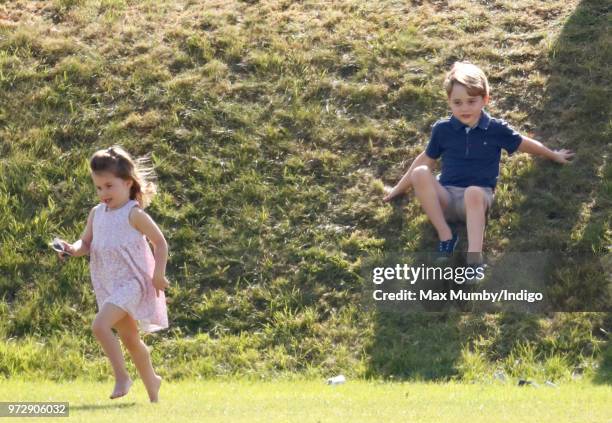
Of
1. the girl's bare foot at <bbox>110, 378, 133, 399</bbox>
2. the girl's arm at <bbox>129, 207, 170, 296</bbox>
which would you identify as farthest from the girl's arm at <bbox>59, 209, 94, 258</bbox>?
the girl's bare foot at <bbox>110, 378, 133, 399</bbox>

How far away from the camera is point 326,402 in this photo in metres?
7.22

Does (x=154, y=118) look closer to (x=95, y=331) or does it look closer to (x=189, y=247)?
(x=189, y=247)

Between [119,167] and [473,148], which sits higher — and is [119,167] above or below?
above

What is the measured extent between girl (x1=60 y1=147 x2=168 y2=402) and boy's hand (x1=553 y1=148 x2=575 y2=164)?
3940 mm

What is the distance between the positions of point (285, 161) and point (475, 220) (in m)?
2.13

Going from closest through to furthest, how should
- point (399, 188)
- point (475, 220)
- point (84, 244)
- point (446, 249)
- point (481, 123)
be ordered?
point (84, 244), point (475, 220), point (446, 249), point (481, 123), point (399, 188)

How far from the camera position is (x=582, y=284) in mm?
9070

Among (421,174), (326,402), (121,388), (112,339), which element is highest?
(421,174)

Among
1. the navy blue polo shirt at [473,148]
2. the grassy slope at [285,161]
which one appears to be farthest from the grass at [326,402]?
the navy blue polo shirt at [473,148]

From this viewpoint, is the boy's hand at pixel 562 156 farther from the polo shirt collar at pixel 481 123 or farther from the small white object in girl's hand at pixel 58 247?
the small white object in girl's hand at pixel 58 247

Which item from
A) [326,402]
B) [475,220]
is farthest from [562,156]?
[326,402]

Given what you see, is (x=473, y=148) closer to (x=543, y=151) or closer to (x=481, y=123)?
(x=481, y=123)

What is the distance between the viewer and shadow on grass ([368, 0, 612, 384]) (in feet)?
28.6

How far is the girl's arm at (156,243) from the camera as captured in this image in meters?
7.12
